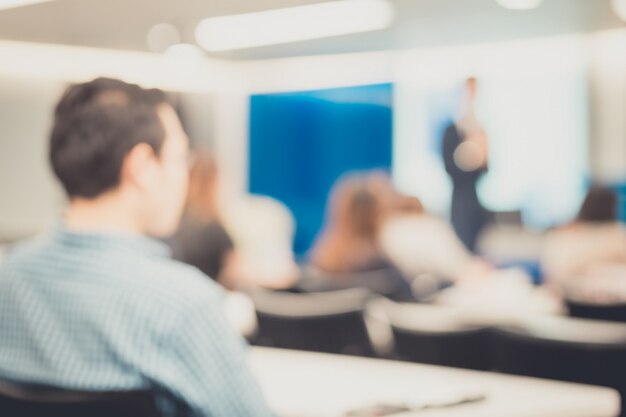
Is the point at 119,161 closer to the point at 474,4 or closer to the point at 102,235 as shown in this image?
the point at 102,235

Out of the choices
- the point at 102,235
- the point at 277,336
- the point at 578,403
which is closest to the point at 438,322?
the point at 277,336

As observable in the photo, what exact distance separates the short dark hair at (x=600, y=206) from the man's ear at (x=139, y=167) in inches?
134

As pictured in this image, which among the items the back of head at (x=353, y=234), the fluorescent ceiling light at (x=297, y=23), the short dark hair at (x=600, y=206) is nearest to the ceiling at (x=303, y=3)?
the fluorescent ceiling light at (x=297, y=23)

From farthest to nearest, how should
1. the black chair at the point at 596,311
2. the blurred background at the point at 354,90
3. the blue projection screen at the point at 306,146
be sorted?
the blue projection screen at the point at 306,146 → the blurred background at the point at 354,90 → the black chair at the point at 596,311

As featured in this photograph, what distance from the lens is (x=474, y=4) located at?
787 cm

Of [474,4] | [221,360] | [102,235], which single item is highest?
[474,4]

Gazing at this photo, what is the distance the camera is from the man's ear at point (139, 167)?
5.25ft

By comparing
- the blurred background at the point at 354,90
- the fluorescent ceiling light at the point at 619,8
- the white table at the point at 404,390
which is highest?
the fluorescent ceiling light at the point at 619,8

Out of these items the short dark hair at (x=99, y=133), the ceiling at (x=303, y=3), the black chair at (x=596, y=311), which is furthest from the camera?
the ceiling at (x=303, y=3)

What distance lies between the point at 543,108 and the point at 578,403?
6.97 metres

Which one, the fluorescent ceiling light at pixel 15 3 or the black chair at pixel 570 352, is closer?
the black chair at pixel 570 352

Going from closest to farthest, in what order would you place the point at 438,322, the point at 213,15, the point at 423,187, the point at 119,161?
the point at 119,161
the point at 438,322
the point at 213,15
the point at 423,187

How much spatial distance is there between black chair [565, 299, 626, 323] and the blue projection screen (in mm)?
6538

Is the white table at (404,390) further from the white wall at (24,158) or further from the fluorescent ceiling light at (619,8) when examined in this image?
the fluorescent ceiling light at (619,8)
